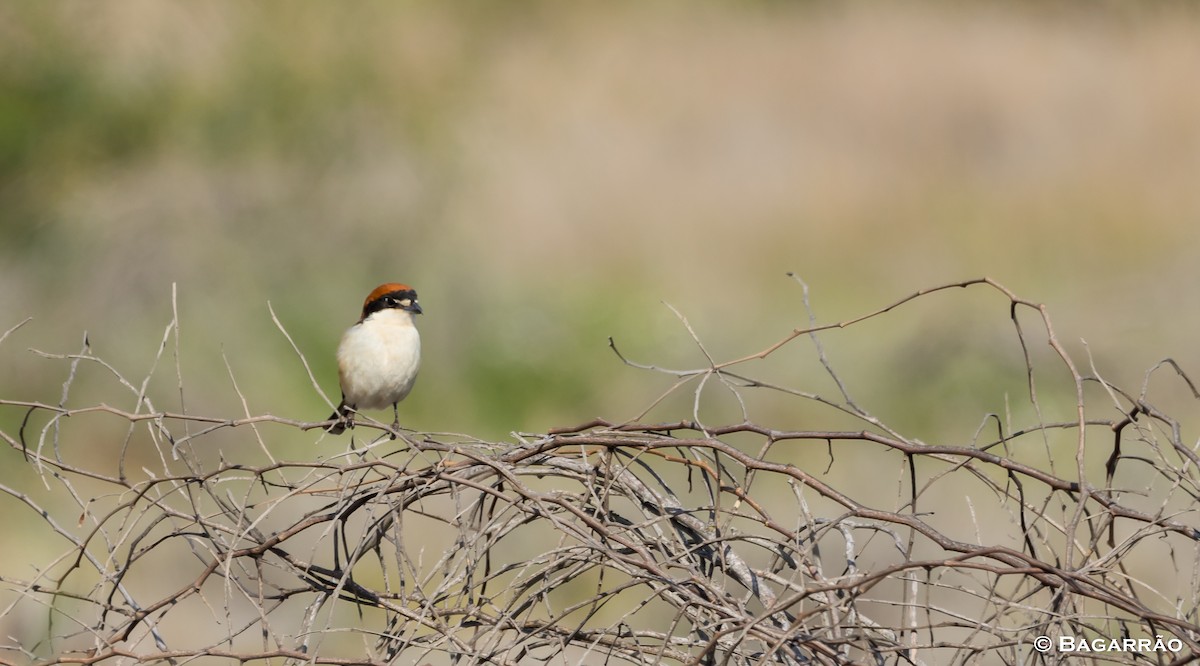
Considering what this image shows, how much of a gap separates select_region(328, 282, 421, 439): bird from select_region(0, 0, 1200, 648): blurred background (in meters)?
4.30

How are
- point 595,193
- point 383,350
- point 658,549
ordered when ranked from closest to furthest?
point 658,549 → point 383,350 → point 595,193

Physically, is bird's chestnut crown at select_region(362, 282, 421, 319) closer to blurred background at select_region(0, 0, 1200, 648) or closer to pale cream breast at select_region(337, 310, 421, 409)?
pale cream breast at select_region(337, 310, 421, 409)

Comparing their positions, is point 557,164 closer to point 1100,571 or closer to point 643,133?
point 643,133

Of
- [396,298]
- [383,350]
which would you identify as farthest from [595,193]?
[383,350]

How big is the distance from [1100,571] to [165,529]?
6.08 m

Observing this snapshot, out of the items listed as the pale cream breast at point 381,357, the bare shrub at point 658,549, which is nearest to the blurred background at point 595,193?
the pale cream breast at point 381,357

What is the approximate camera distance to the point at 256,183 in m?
11.6

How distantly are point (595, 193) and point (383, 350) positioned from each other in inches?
281

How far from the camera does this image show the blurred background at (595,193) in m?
9.60

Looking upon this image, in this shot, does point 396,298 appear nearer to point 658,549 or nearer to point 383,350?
point 383,350

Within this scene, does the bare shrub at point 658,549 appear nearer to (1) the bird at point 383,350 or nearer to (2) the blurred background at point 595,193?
(1) the bird at point 383,350

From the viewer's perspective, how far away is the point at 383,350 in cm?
430

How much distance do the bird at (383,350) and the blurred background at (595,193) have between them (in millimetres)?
4295

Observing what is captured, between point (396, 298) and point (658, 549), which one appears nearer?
point (658, 549)
